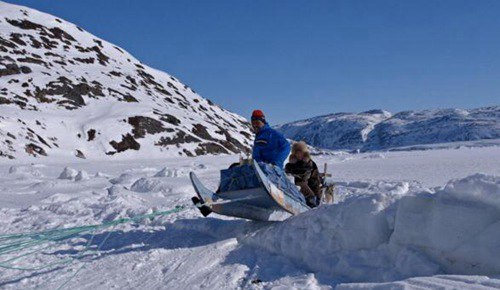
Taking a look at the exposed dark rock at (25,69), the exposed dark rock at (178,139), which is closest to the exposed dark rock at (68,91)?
the exposed dark rock at (25,69)

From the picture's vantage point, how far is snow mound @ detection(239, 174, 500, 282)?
12.4 feet

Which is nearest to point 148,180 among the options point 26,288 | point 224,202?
point 224,202

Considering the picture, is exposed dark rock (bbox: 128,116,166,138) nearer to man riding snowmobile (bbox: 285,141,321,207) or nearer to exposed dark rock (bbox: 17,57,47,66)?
exposed dark rock (bbox: 17,57,47,66)

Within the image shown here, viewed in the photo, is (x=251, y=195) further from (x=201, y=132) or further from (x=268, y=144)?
(x=201, y=132)

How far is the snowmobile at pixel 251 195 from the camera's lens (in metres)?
6.00

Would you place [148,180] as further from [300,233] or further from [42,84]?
[42,84]

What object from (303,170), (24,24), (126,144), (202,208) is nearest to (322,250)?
(202,208)

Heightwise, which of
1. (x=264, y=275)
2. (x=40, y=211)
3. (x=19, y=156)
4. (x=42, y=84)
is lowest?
(x=264, y=275)

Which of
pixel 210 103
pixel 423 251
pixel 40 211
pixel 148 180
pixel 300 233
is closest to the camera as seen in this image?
pixel 423 251

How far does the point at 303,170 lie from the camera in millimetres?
7789

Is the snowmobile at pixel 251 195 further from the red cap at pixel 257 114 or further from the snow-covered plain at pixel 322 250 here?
the red cap at pixel 257 114

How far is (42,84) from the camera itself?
1855 inches

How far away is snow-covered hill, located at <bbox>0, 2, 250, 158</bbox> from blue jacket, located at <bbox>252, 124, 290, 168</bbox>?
86.6 ft

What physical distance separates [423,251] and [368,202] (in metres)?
0.82
